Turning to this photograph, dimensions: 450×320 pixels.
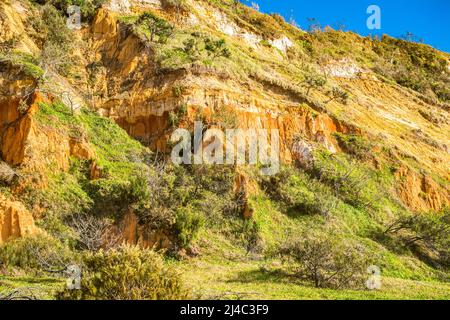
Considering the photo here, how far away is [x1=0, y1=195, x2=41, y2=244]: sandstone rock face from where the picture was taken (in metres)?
18.5

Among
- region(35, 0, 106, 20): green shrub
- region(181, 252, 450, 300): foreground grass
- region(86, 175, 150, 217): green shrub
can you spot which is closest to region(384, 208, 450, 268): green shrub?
region(181, 252, 450, 300): foreground grass

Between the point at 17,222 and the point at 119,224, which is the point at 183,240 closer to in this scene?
the point at 119,224

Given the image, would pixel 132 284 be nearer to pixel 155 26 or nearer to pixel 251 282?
pixel 251 282

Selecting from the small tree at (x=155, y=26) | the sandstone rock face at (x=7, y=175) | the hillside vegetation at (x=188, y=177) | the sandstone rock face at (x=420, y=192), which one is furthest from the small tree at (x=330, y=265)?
the small tree at (x=155, y=26)

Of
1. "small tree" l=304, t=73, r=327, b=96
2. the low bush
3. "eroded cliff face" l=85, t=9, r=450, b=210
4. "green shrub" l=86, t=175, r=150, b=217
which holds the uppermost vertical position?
"small tree" l=304, t=73, r=327, b=96

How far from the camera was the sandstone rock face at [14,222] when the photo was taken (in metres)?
18.5

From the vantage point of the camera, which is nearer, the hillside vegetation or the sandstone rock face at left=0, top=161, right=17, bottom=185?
the hillside vegetation

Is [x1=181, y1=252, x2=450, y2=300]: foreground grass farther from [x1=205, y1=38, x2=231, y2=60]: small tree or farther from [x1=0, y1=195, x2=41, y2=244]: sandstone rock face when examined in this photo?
[x1=205, y1=38, x2=231, y2=60]: small tree

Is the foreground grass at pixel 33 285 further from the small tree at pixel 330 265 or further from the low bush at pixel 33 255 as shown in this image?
the small tree at pixel 330 265

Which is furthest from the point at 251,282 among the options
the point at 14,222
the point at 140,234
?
the point at 14,222

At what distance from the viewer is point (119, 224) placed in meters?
21.9

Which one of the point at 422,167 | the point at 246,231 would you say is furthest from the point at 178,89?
the point at 422,167

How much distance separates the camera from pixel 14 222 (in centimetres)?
1881

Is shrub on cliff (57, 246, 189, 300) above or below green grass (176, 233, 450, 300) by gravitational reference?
above
